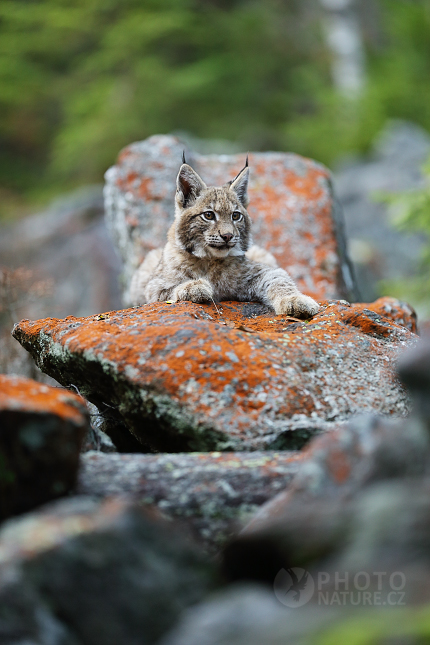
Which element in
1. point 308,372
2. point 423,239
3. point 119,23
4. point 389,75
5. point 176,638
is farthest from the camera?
point 119,23

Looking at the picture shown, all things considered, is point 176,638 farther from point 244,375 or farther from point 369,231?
point 369,231

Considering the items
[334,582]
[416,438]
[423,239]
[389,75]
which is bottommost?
[423,239]

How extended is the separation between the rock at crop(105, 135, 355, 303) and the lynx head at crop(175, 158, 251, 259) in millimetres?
1860

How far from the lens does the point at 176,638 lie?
212 centimetres

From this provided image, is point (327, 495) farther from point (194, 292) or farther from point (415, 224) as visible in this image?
point (415, 224)

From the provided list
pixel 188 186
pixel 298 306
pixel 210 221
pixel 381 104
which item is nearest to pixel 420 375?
pixel 298 306

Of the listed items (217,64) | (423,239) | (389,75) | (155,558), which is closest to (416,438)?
(155,558)

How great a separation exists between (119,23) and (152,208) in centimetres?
1325

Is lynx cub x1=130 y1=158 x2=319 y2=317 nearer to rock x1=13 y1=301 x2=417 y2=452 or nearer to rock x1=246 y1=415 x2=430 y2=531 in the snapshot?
rock x1=13 y1=301 x2=417 y2=452

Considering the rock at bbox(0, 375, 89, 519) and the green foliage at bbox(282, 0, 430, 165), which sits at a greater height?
the green foliage at bbox(282, 0, 430, 165)

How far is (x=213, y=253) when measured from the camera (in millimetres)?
5734

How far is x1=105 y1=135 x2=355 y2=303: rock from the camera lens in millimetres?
7930

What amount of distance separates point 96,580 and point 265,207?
21.8 ft

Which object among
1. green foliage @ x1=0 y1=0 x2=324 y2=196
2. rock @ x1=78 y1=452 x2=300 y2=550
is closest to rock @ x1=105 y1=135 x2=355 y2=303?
rock @ x1=78 y1=452 x2=300 y2=550
